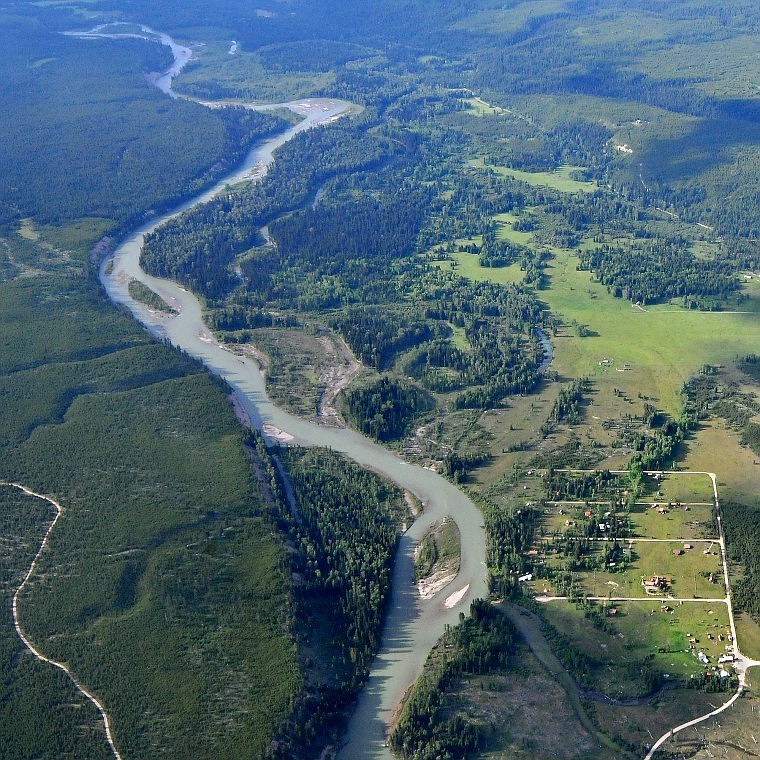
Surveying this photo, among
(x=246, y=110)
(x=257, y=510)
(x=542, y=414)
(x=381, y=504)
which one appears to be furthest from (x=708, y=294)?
(x=246, y=110)

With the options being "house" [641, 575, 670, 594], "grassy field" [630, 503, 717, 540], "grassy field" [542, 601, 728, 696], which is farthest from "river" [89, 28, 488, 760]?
"grassy field" [630, 503, 717, 540]

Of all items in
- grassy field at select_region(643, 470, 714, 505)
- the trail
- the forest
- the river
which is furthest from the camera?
grassy field at select_region(643, 470, 714, 505)

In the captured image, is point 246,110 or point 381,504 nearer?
point 381,504

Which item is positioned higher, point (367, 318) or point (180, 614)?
point (180, 614)

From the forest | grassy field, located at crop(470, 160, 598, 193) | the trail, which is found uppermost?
the trail

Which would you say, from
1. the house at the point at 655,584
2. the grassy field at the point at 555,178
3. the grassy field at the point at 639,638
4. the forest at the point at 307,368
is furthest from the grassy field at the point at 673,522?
the grassy field at the point at 555,178

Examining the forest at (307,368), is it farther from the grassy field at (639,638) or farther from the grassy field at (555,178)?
the grassy field at (639,638)

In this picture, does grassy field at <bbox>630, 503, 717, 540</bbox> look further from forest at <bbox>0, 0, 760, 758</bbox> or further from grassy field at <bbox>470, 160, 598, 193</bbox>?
grassy field at <bbox>470, 160, 598, 193</bbox>

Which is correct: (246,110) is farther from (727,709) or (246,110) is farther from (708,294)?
(727,709)

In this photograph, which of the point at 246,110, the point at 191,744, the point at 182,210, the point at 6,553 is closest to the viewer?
the point at 191,744
